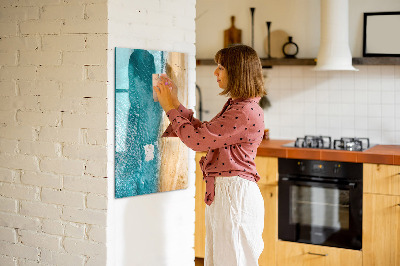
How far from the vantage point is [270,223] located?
167 inches

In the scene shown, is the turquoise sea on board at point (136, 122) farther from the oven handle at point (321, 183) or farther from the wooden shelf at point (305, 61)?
the wooden shelf at point (305, 61)

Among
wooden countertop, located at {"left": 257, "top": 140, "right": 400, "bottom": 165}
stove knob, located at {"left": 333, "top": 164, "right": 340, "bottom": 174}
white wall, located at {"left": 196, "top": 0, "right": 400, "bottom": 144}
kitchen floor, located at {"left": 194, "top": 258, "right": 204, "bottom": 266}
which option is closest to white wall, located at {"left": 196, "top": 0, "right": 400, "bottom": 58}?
white wall, located at {"left": 196, "top": 0, "right": 400, "bottom": 144}

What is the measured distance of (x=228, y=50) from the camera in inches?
106

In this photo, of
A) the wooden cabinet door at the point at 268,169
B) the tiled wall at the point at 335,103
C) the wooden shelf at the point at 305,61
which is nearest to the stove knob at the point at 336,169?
the wooden cabinet door at the point at 268,169

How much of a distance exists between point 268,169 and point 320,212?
18.6 inches

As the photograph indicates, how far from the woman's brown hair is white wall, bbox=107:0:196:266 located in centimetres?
51

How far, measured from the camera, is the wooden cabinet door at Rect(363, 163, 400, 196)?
12.4 ft

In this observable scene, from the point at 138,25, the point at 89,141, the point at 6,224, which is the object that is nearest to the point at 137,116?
the point at 89,141

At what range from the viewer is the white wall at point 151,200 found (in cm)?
286

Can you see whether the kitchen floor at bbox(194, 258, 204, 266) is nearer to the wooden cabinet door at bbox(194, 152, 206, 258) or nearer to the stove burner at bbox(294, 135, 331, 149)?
the wooden cabinet door at bbox(194, 152, 206, 258)

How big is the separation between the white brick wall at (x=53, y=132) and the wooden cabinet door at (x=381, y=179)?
188cm

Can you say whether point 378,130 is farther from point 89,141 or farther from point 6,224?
point 6,224

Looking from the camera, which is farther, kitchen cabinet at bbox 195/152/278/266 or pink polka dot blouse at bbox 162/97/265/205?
kitchen cabinet at bbox 195/152/278/266

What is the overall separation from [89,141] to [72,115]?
0.54 feet
